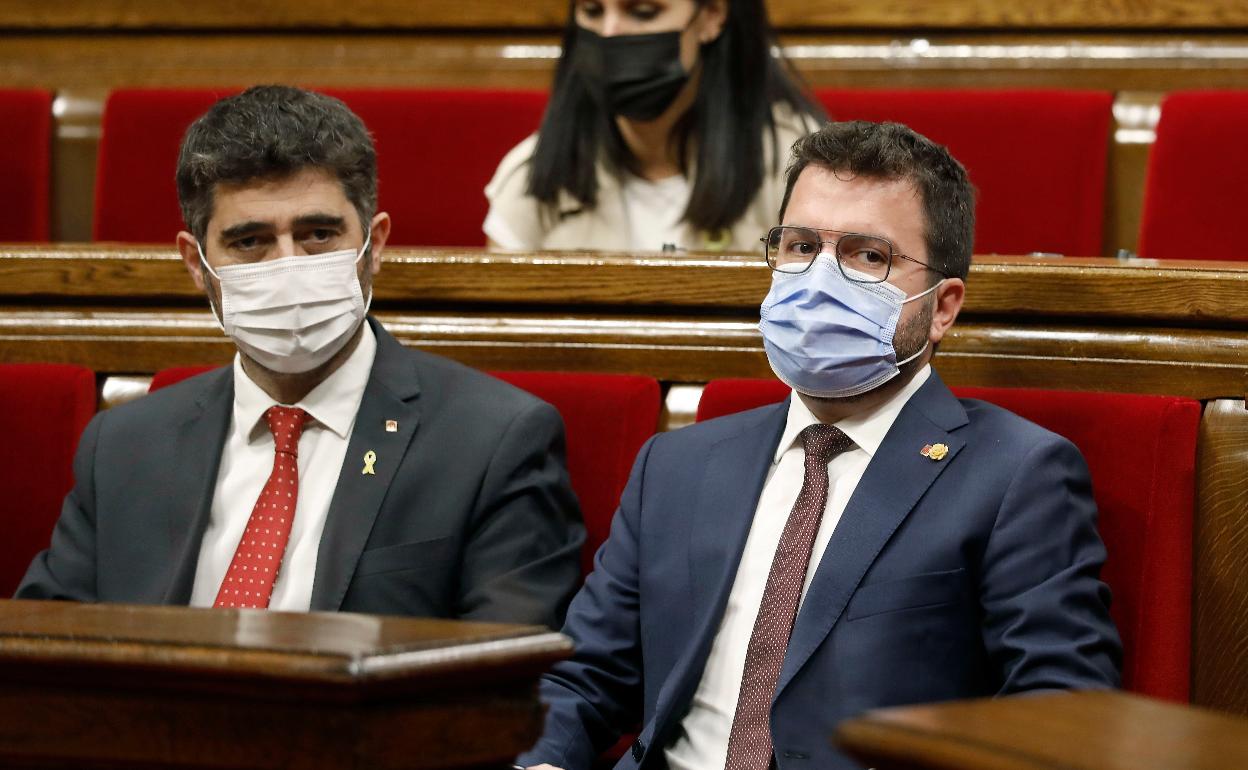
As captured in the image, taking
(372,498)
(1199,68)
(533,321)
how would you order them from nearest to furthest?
1. (372,498)
2. (533,321)
3. (1199,68)

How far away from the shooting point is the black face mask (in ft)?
4.75

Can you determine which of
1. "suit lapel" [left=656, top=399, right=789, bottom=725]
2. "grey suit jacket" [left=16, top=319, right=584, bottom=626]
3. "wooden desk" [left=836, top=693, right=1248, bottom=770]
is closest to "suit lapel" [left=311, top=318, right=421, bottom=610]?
"grey suit jacket" [left=16, top=319, right=584, bottom=626]

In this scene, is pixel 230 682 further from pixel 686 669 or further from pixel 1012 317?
pixel 1012 317

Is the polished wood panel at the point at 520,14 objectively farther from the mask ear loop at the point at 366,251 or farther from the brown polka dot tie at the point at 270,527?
the brown polka dot tie at the point at 270,527

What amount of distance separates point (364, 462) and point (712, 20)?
664 mm

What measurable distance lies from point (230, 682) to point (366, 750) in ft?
0.19

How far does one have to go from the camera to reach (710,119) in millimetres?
1467

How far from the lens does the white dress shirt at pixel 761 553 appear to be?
896 mm

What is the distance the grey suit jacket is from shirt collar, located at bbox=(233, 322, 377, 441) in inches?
0.4

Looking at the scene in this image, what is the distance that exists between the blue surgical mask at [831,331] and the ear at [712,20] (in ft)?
1.98

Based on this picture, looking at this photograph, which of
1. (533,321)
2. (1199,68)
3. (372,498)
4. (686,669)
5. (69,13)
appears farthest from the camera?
(69,13)

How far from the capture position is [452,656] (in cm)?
56

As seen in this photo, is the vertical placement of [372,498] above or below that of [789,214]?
below

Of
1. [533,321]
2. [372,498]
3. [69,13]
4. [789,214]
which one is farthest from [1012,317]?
[69,13]
